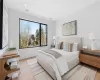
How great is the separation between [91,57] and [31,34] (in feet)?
Result: 11.1

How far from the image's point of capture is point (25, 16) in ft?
13.0

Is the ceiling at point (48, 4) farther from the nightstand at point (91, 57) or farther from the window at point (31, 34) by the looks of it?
the nightstand at point (91, 57)

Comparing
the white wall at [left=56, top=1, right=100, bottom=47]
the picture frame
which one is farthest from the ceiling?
the picture frame

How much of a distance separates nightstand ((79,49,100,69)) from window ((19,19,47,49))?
275cm

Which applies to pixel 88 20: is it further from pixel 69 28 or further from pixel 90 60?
pixel 90 60

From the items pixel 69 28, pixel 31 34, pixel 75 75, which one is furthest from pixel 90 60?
pixel 31 34

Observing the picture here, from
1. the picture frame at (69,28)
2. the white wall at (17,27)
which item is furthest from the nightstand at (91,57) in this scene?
the white wall at (17,27)

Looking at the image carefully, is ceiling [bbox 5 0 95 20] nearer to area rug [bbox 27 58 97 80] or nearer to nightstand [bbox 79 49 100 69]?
nightstand [bbox 79 49 100 69]

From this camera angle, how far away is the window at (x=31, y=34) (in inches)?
155

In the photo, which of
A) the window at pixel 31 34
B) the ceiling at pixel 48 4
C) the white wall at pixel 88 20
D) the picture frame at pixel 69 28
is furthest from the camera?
the window at pixel 31 34

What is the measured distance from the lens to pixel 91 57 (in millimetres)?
2621

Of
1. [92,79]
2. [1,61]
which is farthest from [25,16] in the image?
[92,79]

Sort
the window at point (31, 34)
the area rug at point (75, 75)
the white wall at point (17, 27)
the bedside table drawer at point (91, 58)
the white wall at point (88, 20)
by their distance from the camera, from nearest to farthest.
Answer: the area rug at point (75, 75)
the bedside table drawer at point (91, 58)
the white wall at point (88, 20)
the white wall at point (17, 27)
the window at point (31, 34)

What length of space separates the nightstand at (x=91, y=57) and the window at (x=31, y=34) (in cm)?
275
